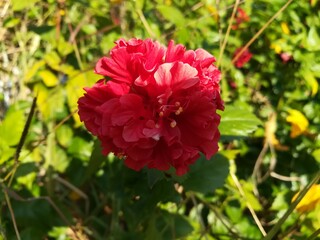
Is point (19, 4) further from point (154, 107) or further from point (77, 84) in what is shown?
point (154, 107)

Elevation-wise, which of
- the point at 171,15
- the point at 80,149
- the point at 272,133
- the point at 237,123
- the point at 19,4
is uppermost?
the point at 19,4

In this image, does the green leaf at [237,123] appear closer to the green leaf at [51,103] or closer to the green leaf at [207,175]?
the green leaf at [207,175]

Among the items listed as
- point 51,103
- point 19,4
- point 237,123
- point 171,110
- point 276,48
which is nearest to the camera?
point 171,110

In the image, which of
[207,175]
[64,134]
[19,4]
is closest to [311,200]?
[207,175]

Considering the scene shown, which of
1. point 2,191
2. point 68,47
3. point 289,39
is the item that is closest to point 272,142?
point 289,39

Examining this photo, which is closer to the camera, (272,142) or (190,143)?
(190,143)

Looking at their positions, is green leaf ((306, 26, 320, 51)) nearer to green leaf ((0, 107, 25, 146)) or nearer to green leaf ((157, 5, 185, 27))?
green leaf ((157, 5, 185, 27))

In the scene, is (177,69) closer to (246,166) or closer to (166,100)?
(166,100)
